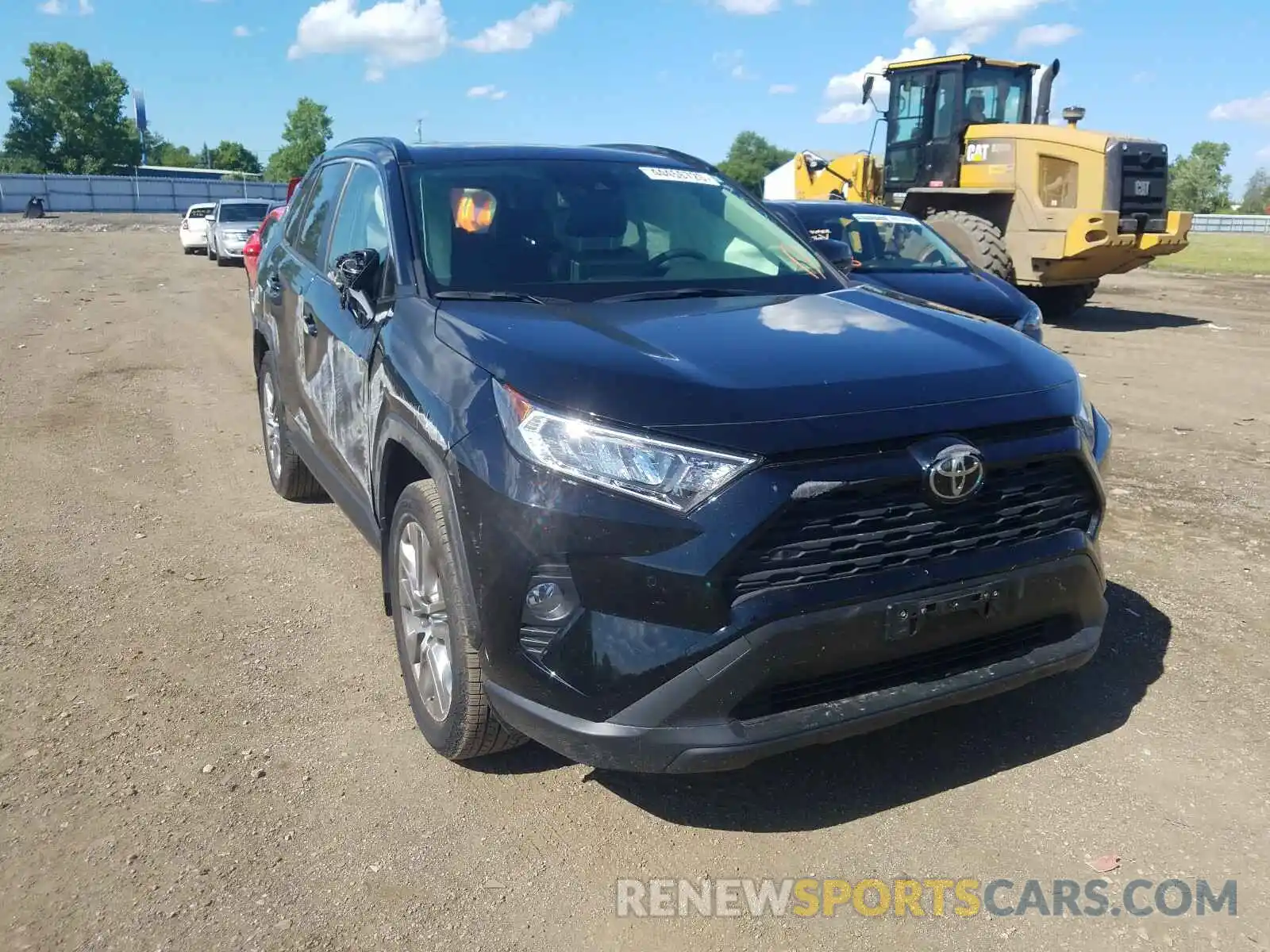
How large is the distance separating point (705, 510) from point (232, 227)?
23.5m

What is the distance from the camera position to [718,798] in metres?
3.05

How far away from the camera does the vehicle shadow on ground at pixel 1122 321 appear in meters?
14.0

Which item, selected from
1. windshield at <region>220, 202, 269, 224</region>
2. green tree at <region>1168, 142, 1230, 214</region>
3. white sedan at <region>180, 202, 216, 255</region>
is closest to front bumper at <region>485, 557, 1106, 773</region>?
windshield at <region>220, 202, 269, 224</region>

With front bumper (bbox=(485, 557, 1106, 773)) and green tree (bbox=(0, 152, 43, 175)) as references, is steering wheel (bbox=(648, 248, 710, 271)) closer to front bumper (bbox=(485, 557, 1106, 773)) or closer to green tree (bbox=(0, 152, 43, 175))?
front bumper (bbox=(485, 557, 1106, 773))

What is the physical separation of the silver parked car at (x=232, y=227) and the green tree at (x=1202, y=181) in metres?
78.8

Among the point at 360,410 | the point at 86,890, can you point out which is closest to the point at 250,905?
the point at 86,890

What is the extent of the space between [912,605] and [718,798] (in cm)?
87

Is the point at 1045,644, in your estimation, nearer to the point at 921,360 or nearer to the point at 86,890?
the point at 921,360

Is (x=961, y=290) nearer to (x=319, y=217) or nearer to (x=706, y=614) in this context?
(x=319, y=217)

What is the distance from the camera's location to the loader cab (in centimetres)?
1403

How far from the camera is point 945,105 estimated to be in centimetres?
1417

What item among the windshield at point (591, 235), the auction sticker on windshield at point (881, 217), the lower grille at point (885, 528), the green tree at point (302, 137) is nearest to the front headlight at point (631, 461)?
the lower grille at point (885, 528)

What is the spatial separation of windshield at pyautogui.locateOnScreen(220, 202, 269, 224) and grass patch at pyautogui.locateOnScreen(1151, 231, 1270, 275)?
19.4 meters

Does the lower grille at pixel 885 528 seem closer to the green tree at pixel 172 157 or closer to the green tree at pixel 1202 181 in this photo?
the green tree at pixel 1202 181
